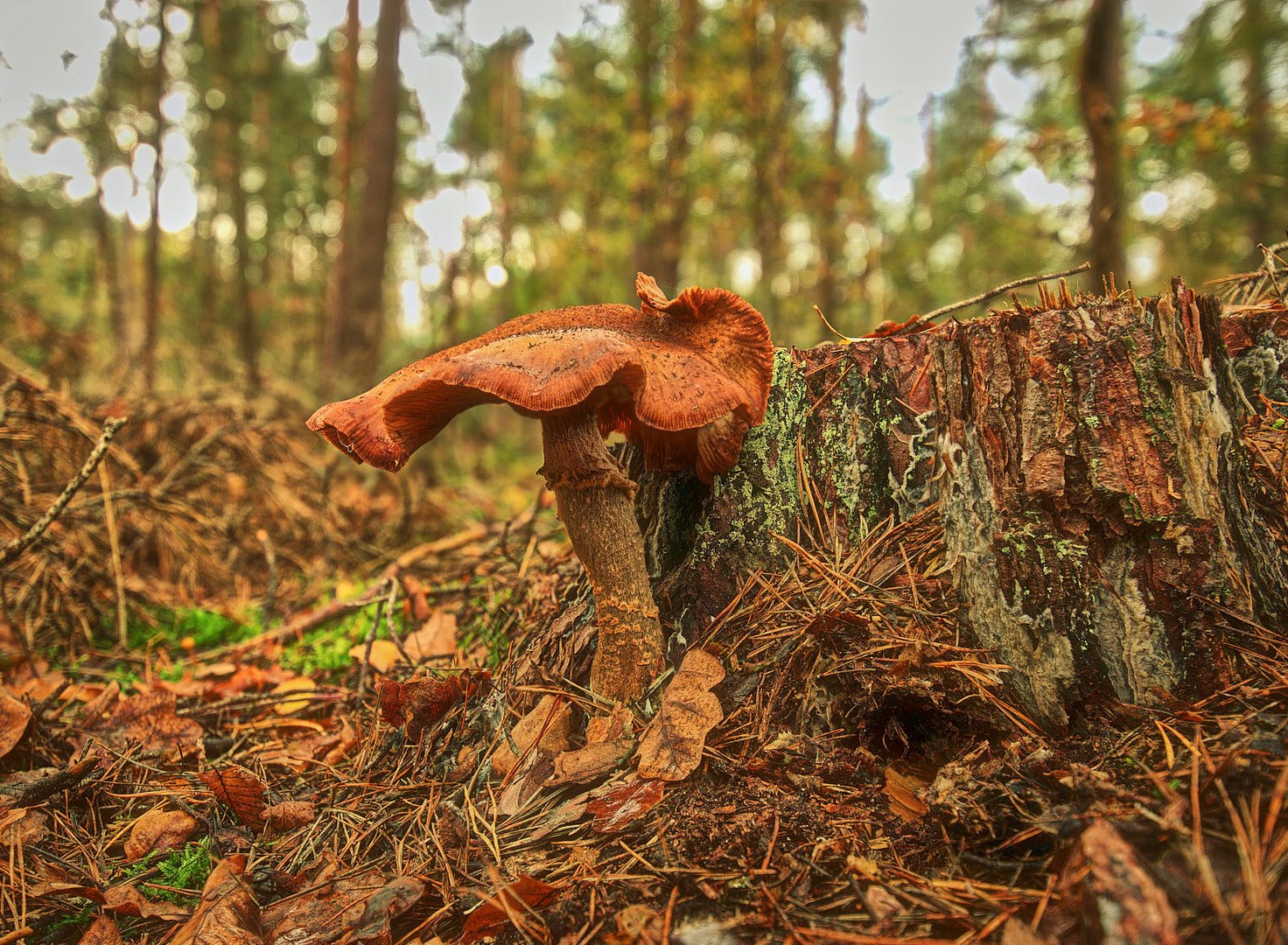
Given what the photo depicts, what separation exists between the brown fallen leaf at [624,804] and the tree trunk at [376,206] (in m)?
7.51

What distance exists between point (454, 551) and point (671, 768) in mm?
2656

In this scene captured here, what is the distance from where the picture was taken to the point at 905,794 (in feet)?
5.07

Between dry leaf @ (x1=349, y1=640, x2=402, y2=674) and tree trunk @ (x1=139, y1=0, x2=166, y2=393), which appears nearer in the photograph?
dry leaf @ (x1=349, y1=640, x2=402, y2=674)

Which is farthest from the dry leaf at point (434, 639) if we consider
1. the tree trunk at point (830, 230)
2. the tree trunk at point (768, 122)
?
the tree trunk at point (830, 230)

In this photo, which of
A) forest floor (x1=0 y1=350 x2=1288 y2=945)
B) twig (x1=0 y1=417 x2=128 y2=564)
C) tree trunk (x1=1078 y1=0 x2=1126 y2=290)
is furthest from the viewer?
tree trunk (x1=1078 y1=0 x2=1126 y2=290)

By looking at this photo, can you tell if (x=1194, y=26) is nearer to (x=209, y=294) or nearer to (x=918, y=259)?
(x=918, y=259)

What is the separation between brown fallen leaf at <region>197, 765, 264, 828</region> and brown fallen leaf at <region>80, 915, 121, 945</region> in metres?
0.38

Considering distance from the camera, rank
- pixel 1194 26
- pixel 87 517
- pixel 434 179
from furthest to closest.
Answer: pixel 434 179 < pixel 1194 26 < pixel 87 517

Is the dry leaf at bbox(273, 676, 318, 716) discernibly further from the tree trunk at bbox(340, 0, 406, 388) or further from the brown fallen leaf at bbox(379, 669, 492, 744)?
the tree trunk at bbox(340, 0, 406, 388)

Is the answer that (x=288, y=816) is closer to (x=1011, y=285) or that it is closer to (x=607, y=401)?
(x=607, y=401)

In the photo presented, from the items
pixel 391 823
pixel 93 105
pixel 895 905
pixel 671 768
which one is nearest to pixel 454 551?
pixel 391 823

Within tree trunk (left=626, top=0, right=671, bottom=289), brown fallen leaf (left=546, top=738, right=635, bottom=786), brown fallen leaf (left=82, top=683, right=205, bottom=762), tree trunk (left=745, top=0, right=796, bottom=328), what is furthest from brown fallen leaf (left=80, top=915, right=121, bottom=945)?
tree trunk (left=626, top=0, right=671, bottom=289)

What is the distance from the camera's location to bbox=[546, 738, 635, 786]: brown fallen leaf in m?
1.73

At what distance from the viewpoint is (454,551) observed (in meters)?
4.02
